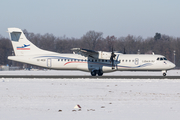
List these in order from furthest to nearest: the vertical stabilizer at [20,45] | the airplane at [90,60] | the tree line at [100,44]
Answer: the tree line at [100,44]
the vertical stabilizer at [20,45]
the airplane at [90,60]

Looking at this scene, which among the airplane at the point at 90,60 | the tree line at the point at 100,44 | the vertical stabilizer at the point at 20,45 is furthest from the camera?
the tree line at the point at 100,44

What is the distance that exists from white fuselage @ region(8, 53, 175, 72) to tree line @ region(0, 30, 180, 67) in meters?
61.7

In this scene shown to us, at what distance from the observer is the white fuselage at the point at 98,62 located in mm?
32906

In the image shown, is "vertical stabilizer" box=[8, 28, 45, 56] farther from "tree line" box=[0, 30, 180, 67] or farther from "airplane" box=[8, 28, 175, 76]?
"tree line" box=[0, 30, 180, 67]

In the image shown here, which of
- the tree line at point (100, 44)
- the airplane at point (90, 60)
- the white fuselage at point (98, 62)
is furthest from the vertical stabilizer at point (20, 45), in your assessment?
the tree line at point (100, 44)

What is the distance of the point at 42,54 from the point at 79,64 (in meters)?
5.71

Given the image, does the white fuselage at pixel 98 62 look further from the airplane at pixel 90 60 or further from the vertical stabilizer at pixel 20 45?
the vertical stabilizer at pixel 20 45

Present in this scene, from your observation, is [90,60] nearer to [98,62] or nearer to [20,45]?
[98,62]

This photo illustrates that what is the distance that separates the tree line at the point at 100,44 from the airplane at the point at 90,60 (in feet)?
202

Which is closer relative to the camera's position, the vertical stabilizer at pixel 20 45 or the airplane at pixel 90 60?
the airplane at pixel 90 60

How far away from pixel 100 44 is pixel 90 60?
64.3 meters

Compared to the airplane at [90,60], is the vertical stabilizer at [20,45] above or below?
above
